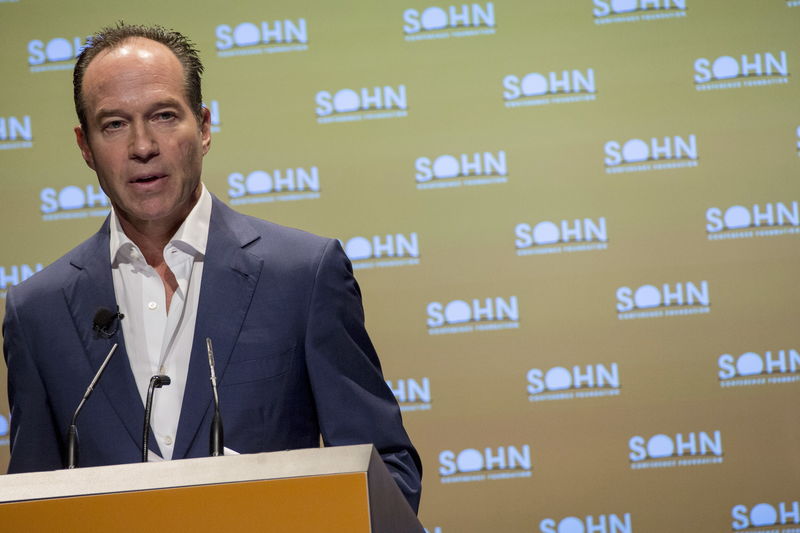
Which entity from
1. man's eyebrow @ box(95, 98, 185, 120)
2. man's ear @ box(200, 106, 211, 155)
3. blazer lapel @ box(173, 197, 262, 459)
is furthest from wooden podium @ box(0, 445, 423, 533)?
man's ear @ box(200, 106, 211, 155)

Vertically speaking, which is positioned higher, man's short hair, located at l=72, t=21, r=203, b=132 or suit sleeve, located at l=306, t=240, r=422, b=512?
man's short hair, located at l=72, t=21, r=203, b=132

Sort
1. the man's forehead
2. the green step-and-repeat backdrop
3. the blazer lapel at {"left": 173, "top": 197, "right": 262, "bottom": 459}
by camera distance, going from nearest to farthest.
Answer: the blazer lapel at {"left": 173, "top": 197, "right": 262, "bottom": 459} < the man's forehead < the green step-and-repeat backdrop

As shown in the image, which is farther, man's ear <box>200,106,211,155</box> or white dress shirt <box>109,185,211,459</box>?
man's ear <box>200,106,211,155</box>

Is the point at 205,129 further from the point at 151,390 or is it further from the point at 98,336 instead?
the point at 151,390

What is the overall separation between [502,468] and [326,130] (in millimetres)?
1598

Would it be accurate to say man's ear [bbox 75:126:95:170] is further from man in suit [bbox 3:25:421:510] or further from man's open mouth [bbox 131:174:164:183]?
man's open mouth [bbox 131:174:164:183]

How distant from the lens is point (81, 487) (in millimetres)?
1043

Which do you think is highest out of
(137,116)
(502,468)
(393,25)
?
(393,25)

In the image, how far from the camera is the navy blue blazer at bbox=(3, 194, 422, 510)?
1.69 metres

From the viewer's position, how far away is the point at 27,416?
69.6 inches

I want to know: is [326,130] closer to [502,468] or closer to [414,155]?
[414,155]

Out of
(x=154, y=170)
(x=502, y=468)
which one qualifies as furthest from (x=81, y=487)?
(x=502, y=468)

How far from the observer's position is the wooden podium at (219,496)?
3.27ft

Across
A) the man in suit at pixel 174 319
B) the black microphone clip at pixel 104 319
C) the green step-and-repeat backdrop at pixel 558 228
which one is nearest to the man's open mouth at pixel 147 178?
the man in suit at pixel 174 319
